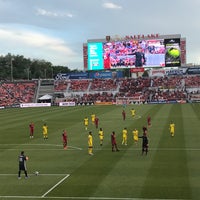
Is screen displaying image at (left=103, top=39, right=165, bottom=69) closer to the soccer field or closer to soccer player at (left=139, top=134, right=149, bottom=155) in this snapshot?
the soccer field

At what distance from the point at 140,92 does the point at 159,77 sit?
33.6ft

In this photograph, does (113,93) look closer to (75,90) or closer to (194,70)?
(75,90)

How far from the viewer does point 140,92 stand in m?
99.4

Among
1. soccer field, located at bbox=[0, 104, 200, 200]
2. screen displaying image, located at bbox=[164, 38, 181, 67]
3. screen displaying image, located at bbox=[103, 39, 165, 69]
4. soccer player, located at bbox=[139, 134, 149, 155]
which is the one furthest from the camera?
screen displaying image, located at bbox=[103, 39, 165, 69]

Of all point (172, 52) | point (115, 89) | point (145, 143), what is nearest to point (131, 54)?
point (172, 52)

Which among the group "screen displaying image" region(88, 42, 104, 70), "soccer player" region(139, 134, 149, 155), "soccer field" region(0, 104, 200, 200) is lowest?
"soccer field" region(0, 104, 200, 200)

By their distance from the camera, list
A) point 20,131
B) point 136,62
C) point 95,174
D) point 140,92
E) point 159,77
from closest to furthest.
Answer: point 95,174 < point 20,131 < point 136,62 < point 140,92 < point 159,77

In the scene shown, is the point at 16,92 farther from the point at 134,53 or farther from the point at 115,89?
the point at 134,53

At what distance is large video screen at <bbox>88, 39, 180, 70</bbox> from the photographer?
8523cm

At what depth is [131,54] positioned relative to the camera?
8631 cm

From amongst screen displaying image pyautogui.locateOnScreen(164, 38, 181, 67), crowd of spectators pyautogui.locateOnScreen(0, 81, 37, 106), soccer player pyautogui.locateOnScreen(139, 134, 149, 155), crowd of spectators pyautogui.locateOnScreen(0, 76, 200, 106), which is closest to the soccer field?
soccer player pyautogui.locateOnScreen(139, 134, 149, 155)

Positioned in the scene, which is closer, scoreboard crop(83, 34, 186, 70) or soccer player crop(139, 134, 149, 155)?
soccer player crop(139, 134, 149, 155)

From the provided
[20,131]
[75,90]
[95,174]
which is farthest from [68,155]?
[75,90]

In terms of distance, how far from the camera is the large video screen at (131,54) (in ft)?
280
